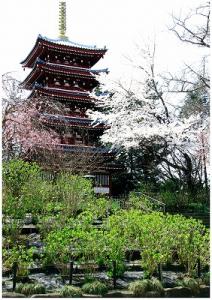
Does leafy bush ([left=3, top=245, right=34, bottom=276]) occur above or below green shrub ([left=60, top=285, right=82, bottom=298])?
above

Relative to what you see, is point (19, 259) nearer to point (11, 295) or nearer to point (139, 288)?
point (11, 295)

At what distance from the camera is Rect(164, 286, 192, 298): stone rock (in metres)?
5.17

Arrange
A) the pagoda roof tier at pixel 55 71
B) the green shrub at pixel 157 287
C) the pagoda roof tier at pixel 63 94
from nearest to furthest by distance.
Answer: the green shrub at pixel 157 287 < the pagoda roof tier at pixel 63 94 < the pagoda roof tier at pixel 55 71

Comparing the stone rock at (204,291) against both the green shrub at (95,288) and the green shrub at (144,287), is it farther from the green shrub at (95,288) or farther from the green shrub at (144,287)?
the green shrub at (95,288)

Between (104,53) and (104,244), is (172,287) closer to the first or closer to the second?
(104,244)

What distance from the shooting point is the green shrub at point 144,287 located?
16.6 ft

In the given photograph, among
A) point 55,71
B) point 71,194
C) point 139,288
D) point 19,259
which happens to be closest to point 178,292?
point 139,288

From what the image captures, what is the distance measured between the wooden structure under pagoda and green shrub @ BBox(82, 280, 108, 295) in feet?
34.2

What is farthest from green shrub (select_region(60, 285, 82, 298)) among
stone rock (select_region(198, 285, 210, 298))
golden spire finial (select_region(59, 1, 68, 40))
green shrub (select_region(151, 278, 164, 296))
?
golden spire finial (select_region(59, 1, 68, 40))

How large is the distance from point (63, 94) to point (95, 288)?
12.2m

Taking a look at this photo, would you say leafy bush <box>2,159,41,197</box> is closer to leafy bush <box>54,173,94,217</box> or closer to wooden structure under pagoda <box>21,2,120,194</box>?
leafy bush <box>54,173,94,217</box>

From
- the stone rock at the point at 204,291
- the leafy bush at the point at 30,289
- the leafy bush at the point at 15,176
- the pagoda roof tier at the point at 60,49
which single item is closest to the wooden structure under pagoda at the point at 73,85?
the pagoda roof tier at the point at 60,49

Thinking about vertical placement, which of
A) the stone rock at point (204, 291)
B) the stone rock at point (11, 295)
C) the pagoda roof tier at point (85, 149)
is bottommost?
the stone rock at point (204, 291)

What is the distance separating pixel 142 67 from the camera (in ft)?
46.3
